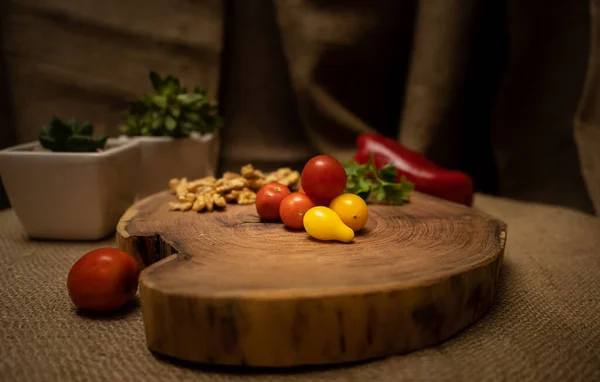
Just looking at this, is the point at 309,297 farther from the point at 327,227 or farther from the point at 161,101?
the point at 161,101

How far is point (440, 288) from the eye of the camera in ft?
2.91

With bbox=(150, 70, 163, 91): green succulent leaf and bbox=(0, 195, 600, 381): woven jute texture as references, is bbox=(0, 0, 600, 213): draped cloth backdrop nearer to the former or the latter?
bbox=(150, 70, 163, 91): green succulent leaf

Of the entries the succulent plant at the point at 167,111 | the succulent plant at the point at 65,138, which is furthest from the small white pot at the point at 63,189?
the succulent plant at the point at 167,111

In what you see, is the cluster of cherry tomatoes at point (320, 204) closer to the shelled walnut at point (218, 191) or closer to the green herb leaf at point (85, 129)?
the shelled walnut at point (218, 191)

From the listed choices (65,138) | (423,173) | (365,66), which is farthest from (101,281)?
(365,66)

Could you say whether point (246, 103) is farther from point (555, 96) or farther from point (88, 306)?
point (88, 306)

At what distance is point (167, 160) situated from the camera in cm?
190

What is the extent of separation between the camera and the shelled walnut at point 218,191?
1.38 meters

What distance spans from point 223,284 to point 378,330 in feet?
0.87

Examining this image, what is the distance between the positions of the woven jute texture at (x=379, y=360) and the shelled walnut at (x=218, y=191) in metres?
0.34

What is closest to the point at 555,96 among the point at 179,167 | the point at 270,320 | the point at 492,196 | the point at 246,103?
the point at 492,196

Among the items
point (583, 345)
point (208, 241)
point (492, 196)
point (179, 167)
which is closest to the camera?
point (583, 345)

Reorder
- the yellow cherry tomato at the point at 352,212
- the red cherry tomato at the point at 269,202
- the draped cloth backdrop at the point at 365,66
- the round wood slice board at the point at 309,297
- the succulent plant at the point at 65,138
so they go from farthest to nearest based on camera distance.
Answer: the draped cloth backdrop at the point at 365,66 < the succulent plant at the point at 65,138 < the red cherry tomato at the point at 269,202 < the yellow cherry tomato at the point at 352,212 < the round wood slice board at the point at 309,297

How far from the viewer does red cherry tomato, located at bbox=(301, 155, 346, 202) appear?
4.02 feet
